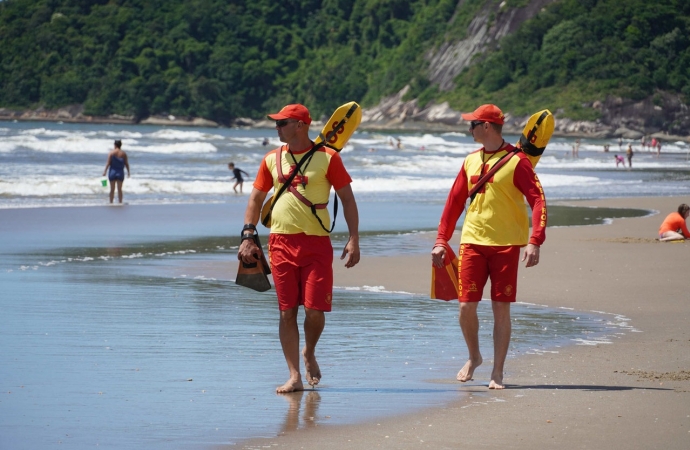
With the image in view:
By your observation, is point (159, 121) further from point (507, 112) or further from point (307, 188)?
point (307, 188)

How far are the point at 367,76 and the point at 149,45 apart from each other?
38351 millimetres

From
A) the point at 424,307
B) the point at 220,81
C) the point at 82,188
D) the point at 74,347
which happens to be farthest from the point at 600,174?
the point at 220,81

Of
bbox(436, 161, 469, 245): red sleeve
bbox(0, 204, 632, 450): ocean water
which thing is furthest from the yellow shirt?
bbox(0, 204, 632, 450): ocean water

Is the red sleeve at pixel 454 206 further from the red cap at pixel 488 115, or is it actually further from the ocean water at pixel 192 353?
the ocean water at pixel 192 353

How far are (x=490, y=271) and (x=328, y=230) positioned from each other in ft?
3.30

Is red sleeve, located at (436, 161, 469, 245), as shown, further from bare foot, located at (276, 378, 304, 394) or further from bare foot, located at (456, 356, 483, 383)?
bare foot, located at (276, 378, 304, 394)

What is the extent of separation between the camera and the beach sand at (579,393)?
5332 millimetres

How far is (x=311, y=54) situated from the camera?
189000 millimetres

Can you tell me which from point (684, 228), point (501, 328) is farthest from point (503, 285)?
point (684, 228)

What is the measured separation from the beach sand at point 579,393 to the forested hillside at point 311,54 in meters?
115

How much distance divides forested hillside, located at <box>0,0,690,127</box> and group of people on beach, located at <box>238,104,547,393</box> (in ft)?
391

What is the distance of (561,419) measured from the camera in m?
5.73

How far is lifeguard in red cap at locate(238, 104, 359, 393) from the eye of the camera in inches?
256

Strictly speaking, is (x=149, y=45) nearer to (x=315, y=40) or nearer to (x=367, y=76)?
(x=315, y=40)
